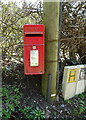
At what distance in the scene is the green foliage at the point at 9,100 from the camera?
1.80 metres

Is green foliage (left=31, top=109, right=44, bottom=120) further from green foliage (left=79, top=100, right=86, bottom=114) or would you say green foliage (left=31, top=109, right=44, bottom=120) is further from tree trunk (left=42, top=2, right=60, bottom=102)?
Answer: green foliage (left=79, top=100, right=86, bottom=114)

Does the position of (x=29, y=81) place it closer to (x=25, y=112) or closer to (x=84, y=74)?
(x=25, y=112)

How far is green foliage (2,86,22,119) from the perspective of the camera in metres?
1.80

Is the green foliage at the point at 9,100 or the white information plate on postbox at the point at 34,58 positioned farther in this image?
the white information plate on postbox at the point at 34,58

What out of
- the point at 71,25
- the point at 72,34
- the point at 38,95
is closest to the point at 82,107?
the point at 38,95

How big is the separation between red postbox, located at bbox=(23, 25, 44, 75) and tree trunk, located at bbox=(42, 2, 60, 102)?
0.41 feet

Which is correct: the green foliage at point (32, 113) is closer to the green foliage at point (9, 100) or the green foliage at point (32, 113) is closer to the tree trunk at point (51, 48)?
the green foliage at point (9, 100)

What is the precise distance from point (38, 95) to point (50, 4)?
1.60 meters

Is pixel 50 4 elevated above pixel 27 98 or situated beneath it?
elevated above

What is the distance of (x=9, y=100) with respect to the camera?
78.7 inches

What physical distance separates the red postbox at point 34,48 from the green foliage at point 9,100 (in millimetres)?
539

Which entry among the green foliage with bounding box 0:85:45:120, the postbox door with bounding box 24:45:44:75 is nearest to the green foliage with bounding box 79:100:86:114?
the green foliage with bounding box 0:85:45:120

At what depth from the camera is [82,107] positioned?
2146 millimetres

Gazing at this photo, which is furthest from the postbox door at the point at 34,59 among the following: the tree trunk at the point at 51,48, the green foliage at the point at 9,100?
the green foliage at the point at 9,100
